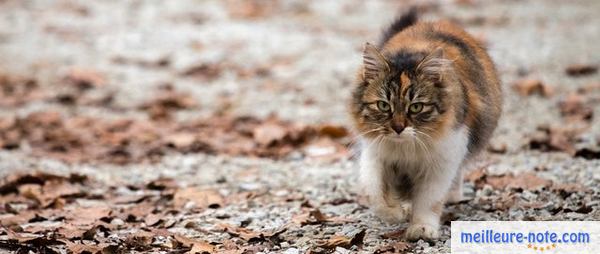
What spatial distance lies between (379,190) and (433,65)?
794 mm

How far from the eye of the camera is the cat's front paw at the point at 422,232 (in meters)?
4.62

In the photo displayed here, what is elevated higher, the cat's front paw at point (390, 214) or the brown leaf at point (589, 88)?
the brown leaf at point (589, 88)

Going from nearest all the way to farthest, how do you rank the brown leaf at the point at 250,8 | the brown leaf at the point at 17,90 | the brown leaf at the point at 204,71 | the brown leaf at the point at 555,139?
the brown leaf at the point at 555,139, the brown leaf at the point at 17,90, the brown leaf at the point at 204,71, the brown leaf at the point at 250,8

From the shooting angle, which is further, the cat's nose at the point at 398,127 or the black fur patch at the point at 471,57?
the black fur patch at the point at 471,57

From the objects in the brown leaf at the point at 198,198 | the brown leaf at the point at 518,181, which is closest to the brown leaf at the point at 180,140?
the brown leaf at the point at 198,198

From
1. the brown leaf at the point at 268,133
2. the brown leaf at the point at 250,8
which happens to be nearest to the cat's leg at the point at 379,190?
the brown leaf at the point at 268,133

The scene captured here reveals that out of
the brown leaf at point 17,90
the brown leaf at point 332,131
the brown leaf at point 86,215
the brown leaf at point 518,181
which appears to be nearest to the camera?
the brown leaf at point 86,215

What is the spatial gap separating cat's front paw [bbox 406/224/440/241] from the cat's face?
1.56 ft

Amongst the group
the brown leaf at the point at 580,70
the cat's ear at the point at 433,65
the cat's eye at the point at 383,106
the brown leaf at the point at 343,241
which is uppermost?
the brown leaf at the point at 580,70

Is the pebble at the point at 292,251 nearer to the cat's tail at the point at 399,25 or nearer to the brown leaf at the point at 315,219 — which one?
the brown leaf at the point at 315,219

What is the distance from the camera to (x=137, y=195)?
6305 mm

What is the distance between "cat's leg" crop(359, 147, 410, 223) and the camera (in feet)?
16.1

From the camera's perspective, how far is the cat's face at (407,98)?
15.1 ft

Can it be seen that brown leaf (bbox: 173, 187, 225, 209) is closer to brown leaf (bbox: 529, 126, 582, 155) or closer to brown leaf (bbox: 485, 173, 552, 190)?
brown leaf (bbox: 485, 173, 552, 190)
